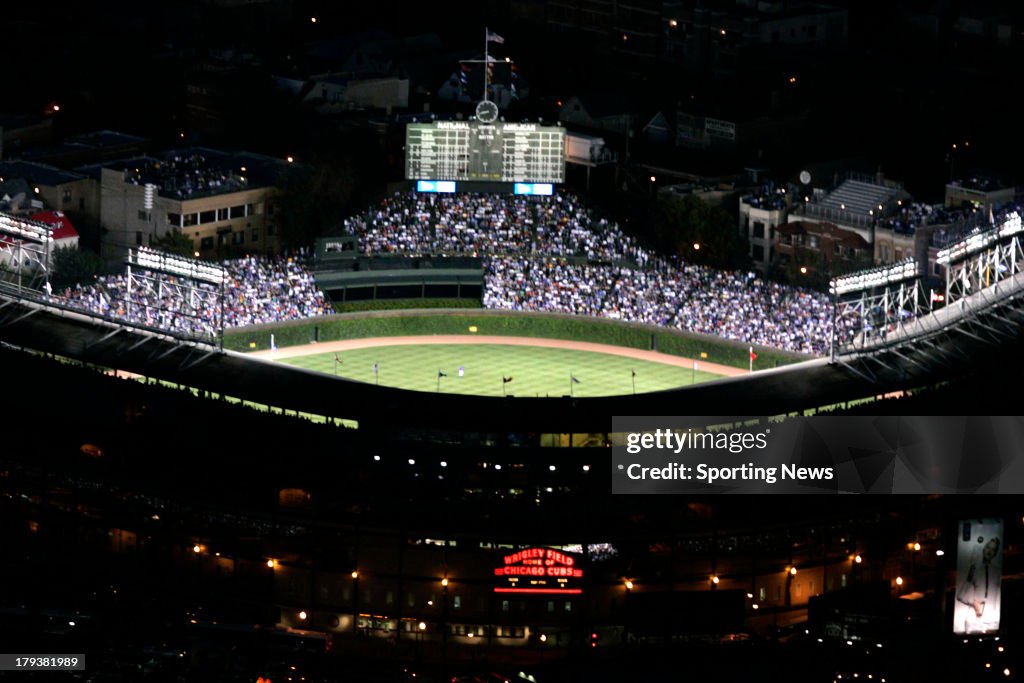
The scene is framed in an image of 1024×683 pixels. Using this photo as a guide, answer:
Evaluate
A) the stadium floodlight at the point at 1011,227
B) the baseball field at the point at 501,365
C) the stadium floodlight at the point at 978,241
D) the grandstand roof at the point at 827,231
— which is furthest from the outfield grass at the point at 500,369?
the stadium floodlight at the point at 1011,227

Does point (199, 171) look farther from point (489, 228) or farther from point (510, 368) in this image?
point (510, 368)

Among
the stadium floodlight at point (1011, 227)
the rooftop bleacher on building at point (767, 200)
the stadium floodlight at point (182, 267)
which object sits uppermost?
the rooftop bleacher on building at point (767, 200)

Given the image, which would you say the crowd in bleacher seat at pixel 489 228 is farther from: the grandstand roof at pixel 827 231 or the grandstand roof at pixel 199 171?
the grandstand roof at pixel 827 231

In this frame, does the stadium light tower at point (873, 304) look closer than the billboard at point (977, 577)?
No

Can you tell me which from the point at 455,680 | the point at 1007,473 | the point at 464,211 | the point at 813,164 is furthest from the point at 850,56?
the point at 455,680

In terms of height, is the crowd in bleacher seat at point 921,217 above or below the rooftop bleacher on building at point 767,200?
below

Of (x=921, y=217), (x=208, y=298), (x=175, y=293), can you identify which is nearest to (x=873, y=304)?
(x=921, y=217)

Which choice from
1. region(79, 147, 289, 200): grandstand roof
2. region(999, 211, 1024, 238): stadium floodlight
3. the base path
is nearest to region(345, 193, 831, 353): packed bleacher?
the base path
